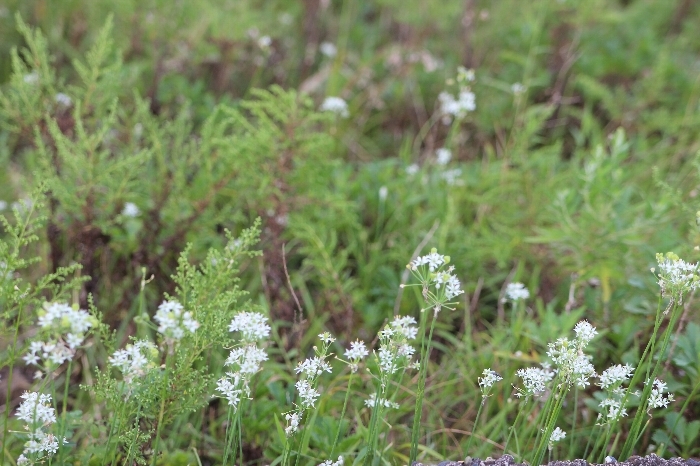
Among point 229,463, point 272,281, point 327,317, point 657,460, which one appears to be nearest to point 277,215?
point 272,281

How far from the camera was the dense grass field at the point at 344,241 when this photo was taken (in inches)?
75.2

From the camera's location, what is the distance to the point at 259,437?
2.38 m

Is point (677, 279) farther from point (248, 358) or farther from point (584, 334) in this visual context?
point (248, 358)

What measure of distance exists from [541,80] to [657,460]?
272 centimetres

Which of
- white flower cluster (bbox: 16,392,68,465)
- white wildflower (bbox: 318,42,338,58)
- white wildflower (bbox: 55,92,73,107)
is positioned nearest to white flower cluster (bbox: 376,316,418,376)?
white flower cluster (bbox: 16,392,68,465)

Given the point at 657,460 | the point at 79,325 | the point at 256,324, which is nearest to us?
the point at 79,325

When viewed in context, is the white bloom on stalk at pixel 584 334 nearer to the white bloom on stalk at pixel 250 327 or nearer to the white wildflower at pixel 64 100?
the white bloom on stalk at pixel 250 327

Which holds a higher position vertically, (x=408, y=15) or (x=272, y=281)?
(x=408, y=15)

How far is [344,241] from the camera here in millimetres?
3492

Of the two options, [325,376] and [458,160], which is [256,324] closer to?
[325,376]

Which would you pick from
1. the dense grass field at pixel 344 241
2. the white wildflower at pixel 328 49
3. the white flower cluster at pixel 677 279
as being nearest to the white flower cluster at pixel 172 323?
the dense grass field at pixel 344 241

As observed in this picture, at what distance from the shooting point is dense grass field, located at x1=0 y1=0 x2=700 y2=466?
6.27 feet

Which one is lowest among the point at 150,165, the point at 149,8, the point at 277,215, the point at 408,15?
the point at 277,215

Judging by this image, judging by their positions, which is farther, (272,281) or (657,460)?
(272,281)
